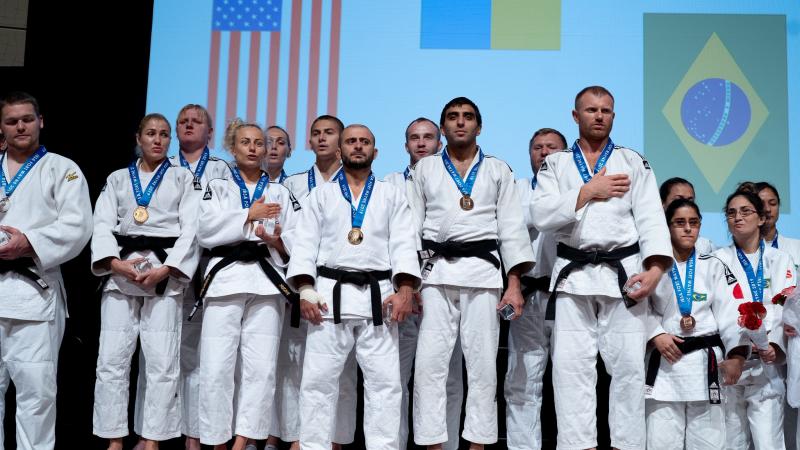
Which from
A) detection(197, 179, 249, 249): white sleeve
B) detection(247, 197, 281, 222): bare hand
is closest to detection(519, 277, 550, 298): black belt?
detection(247, 197, 281, 222): bare hand

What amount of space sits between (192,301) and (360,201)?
56.8 inches

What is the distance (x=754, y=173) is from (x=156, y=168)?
426cm

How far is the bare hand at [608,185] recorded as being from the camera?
3820 millimetres

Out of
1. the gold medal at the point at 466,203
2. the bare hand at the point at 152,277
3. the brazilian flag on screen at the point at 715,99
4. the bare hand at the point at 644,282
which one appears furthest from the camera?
the brazilian flag on screen at the point at 715,99

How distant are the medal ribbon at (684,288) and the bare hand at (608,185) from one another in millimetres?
665

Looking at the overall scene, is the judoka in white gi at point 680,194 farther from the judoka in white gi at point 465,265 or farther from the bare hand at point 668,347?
the judoka in white gi at point 465,265

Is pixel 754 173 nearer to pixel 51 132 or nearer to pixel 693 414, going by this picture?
pixel 693 414

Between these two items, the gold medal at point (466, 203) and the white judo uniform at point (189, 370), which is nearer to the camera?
the gold medal at point (466, 203)

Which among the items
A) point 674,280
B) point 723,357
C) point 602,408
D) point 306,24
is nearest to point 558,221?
point 674,280

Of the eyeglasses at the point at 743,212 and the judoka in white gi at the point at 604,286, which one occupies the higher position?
the eyeglasses at the point at 743,212

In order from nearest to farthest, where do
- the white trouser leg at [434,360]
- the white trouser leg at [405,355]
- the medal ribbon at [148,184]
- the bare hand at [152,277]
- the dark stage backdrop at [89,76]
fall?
the white trouser leg at [434,360], the bare hand at [152,277], the white trouser leg at [405,355], the medal ribbon at [148,184], the dark stage backdrop at [89,76]

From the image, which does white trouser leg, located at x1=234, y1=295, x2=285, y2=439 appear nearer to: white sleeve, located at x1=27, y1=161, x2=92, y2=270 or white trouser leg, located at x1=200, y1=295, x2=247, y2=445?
white trouser leg, located at x1=200, y1=295, x2=247, y2=445

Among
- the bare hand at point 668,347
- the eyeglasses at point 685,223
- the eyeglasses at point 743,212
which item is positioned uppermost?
the eyeglasses at point 743,212

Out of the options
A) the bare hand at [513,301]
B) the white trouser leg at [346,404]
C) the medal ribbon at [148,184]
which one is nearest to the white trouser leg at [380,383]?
the white trouser leg at [346,404]
